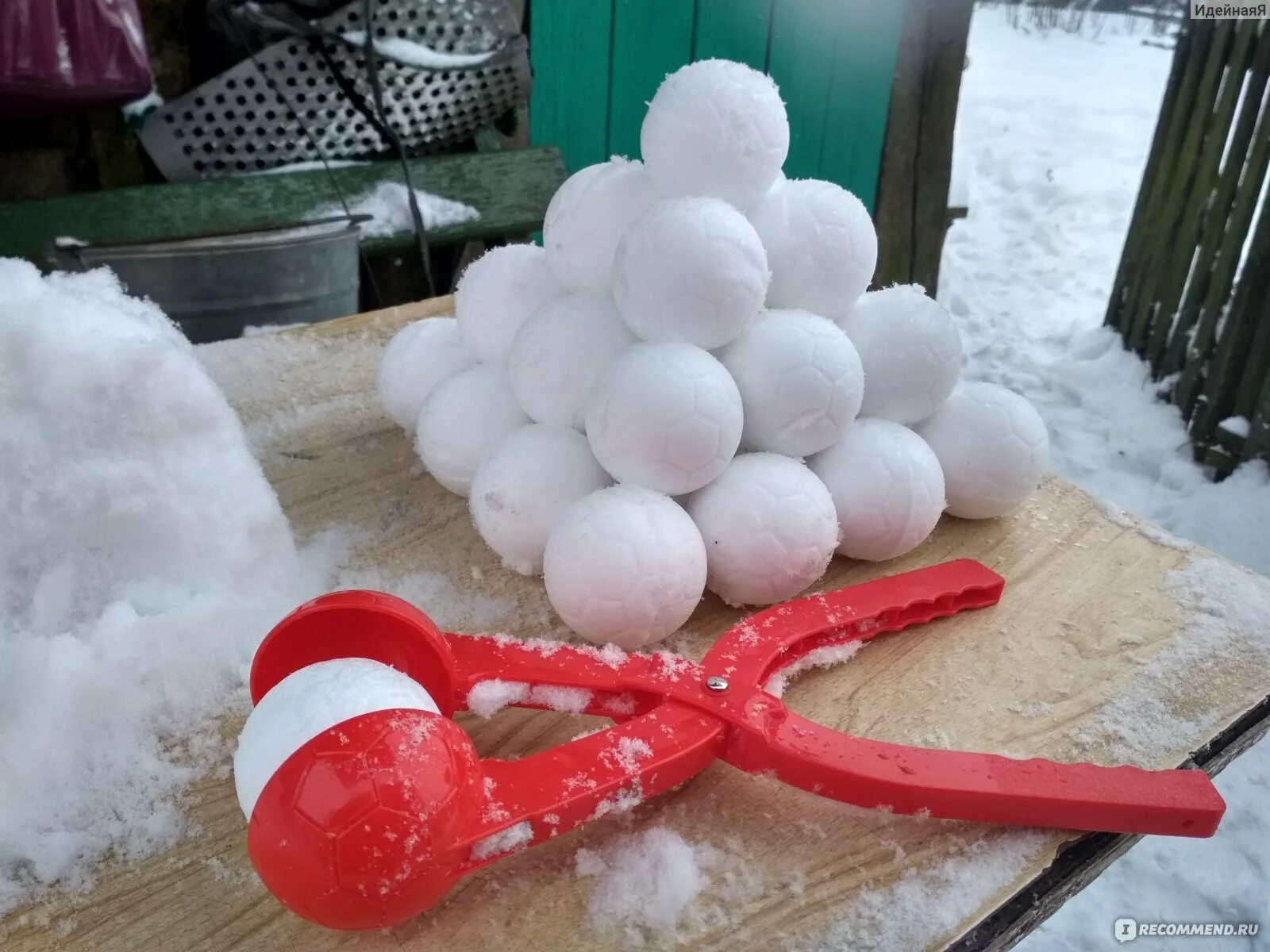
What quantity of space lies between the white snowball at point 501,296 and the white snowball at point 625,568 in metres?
0.26

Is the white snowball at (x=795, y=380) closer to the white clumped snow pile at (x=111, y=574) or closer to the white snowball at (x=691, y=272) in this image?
the white snowball at (x=691, y=272)

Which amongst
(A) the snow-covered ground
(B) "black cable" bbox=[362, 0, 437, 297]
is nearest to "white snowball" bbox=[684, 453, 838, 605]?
(A) the snow-covered ground

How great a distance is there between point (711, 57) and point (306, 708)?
2015 mm

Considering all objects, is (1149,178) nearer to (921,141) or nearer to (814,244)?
(921,141)

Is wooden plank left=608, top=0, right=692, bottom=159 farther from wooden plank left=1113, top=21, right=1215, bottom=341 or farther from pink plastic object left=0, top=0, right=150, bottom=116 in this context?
wooden plank left=1113, top=21, right=1215, bottom=341

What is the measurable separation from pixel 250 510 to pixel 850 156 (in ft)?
6.86

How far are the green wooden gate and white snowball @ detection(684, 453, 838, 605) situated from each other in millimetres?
1530

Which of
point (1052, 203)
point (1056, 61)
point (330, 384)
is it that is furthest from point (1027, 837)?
point (1056, 61)

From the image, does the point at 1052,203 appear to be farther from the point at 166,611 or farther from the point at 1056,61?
the point at 166,611

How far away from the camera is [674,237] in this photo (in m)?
0.82

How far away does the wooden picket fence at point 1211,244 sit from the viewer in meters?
2.31

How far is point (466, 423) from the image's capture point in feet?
3.19

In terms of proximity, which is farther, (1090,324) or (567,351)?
(1090,324)

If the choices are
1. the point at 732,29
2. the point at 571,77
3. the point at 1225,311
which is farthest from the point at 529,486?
the point at 1225,311
